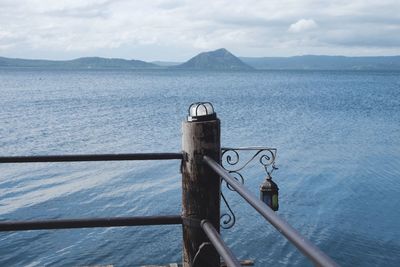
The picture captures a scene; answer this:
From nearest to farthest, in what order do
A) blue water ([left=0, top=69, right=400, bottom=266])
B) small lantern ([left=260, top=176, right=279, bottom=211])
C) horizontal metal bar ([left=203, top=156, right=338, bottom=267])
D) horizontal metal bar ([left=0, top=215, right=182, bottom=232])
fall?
horizontal metal bar ([left=203, top=156, right=338, bottom=267]), horizontal metal bar ([left=0, top=215, right=182, bottom=232]), small lantern ([left=260, top=176, right=279, bottom=211]), blue water ([left=0, top=69, right=400, bottom=266])

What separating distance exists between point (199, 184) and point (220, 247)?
714 millimetres

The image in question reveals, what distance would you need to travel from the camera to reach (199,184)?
2941mm

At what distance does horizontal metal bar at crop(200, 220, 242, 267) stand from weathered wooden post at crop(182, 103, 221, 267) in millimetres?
103

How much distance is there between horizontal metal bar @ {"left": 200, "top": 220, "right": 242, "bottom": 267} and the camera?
2.04 meters

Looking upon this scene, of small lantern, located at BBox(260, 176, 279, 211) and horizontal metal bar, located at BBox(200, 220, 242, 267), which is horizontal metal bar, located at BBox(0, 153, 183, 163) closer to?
horizontal metal bar, located at BBox(200, 220, 242, 267)

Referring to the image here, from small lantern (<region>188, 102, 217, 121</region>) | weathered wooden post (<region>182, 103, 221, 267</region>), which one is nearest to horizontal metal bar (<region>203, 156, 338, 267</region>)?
weathered wooden post (<region>182, 103, 221, 267</region>)

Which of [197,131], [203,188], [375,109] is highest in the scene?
[197,131]

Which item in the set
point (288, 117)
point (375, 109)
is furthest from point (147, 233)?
point (375, 109)

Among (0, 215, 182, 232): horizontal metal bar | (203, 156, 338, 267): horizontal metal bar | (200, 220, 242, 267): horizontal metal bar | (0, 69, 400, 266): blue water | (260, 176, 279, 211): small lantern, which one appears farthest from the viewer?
(0, 69, 400, 266): blue water

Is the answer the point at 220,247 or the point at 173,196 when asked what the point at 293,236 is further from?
the point at 173,196

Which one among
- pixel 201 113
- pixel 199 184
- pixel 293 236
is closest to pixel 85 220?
pixel 199 184

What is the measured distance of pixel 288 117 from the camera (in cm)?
4738

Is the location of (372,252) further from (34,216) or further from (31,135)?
(31,135)

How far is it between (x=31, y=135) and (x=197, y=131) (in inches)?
1253
